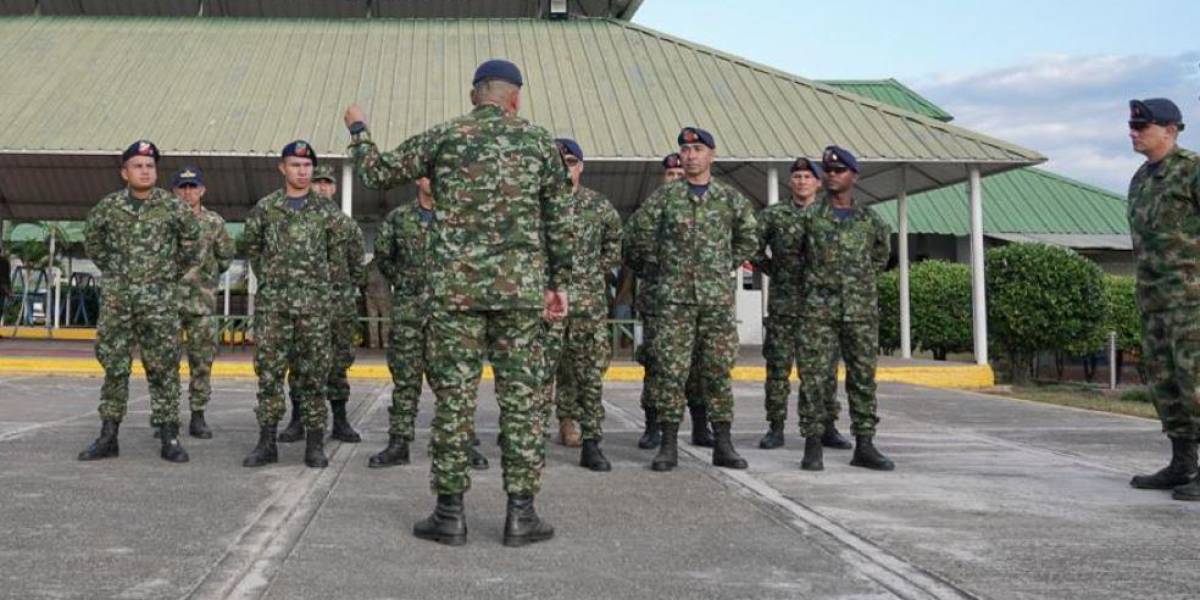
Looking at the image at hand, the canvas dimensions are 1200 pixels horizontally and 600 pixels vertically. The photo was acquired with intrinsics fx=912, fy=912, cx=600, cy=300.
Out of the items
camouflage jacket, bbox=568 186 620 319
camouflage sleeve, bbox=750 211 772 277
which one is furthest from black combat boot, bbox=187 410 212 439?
camouflage sleeve, bbox=750 211 772 277

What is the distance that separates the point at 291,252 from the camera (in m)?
5.30

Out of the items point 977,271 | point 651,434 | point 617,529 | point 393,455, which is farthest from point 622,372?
point 617,529

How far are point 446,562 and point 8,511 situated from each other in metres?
2.05

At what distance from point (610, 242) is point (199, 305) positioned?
3494 millimetres

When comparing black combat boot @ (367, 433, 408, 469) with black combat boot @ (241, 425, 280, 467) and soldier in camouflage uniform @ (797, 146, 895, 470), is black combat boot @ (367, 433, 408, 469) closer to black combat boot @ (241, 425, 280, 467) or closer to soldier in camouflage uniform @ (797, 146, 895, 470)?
black combat boot @ (241, 425, 280, 467)

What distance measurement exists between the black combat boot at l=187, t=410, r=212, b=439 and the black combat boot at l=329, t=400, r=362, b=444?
0.91 metres

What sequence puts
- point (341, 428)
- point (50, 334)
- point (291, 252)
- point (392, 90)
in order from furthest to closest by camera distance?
point (50, 334), point (392, 90), point (341, 428), point (291, 252)

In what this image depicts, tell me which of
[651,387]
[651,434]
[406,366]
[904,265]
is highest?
[904,265]

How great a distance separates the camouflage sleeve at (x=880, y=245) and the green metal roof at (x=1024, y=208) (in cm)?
1875

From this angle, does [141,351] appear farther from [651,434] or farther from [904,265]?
[904,265]

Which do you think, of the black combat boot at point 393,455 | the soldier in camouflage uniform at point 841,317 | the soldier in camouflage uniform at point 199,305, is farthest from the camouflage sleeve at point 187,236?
the soldier in camouflage uniform at point 841,317

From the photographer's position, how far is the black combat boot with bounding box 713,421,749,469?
530cm

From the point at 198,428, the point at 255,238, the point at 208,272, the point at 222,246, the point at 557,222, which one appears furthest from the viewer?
the point at 208,272

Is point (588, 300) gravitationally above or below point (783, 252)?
below
